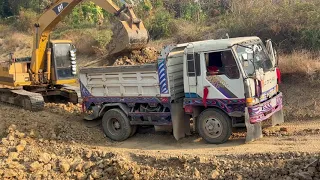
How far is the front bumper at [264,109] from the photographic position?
8438mm

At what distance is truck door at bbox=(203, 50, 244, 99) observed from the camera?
28.2ft

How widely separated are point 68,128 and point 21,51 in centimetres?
1761

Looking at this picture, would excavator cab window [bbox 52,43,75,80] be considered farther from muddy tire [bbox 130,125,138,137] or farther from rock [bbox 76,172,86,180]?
rock [bbox 76,172,86,180]

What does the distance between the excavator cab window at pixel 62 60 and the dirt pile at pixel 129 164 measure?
399 centimetres

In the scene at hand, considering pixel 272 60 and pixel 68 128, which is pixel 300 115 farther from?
pixel 68 128

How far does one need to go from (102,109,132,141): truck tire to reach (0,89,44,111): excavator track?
9.61ft

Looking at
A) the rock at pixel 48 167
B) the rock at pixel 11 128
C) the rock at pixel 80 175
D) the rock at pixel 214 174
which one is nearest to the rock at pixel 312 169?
the rock at pixel 214 174

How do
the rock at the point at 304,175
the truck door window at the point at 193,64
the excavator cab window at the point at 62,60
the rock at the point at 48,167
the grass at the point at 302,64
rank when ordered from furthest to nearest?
the excavator cab window at the point at 62,60 → the grass at the point at 302,64 → the truck door window at the point at 193,64 → the rock at the point at 48,167 → the rock at the point at 304,175

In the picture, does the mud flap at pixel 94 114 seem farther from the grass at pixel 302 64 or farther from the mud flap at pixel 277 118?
the grass at pixel 302 64

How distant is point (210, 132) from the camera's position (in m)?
9.08

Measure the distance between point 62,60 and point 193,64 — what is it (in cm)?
Answer: 620

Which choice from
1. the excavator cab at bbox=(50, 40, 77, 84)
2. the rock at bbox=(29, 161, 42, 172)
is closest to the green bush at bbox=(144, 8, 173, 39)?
the excavator cab at bbox=(50, 40, 77, 84)

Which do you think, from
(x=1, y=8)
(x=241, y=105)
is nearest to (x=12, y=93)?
(x=241, y=105)

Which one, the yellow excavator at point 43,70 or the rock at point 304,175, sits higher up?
the yellow excavator at point 43,70
